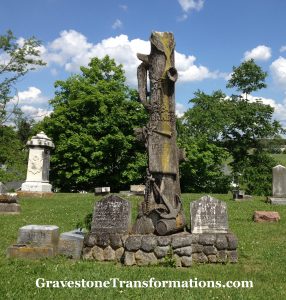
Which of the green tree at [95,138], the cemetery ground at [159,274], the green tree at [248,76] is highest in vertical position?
the green tree at [248,76]

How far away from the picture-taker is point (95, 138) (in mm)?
30344

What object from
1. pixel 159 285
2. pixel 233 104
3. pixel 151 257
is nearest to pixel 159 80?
pixel 151 257

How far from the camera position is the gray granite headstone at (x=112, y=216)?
8562 millimetres

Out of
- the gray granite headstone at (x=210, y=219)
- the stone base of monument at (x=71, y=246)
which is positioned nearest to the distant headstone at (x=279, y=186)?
the gray granite headstone at (x=210, y=219)

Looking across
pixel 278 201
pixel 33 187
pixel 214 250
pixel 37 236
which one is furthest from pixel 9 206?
pixel 278 201

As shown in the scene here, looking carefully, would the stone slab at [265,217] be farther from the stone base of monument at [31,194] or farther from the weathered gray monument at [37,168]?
the weathered gray monument at [37,168]

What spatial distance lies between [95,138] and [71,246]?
22.1 m

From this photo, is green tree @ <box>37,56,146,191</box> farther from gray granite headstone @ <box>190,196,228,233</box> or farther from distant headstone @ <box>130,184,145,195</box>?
gray granite headstone @ <box>190,196,228,233</box>

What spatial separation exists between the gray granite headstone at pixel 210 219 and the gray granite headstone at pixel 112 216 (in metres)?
1.45

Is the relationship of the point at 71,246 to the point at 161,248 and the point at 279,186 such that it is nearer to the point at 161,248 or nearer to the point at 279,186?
the point at 161,248

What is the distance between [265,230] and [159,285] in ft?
22.6

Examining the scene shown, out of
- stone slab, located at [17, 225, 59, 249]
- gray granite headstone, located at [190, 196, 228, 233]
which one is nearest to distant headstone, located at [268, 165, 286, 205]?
gray granite headstone, located at [190, 196, 228, 233]

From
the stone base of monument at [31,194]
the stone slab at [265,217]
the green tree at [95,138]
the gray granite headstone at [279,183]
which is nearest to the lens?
the stone slab at [265,217]

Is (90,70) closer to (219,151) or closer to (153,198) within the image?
(219,151)
